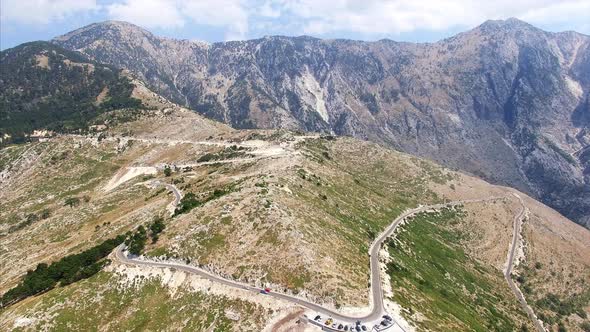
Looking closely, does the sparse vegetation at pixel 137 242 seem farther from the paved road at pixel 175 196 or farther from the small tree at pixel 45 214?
the small tree at pixel 45 214

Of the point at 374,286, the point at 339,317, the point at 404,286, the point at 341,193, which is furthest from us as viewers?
the point at 341,193

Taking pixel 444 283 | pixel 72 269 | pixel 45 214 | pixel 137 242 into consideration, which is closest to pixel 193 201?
pixel 137 242

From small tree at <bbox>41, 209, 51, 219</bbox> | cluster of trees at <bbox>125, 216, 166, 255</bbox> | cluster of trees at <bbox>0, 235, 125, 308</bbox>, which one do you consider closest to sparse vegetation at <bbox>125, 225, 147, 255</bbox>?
cluster of trees at <bbox>125, 216, 166, 255</bbox>

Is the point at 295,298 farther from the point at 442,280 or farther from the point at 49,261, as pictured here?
the point at 49,261

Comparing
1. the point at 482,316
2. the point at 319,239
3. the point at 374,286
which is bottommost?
the point at 482,316

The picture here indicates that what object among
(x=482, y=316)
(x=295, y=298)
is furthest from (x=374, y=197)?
(x=295, y=298)

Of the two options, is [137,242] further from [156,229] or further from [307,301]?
[307,301]

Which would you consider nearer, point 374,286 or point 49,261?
point 374,286

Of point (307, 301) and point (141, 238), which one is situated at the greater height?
point (141, 238)
